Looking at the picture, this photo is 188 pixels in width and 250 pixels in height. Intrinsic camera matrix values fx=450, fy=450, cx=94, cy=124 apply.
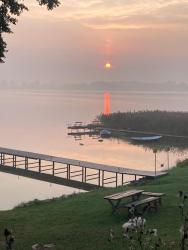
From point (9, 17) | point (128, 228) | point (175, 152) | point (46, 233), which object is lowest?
point (175, 152)

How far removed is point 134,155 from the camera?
2432 inches

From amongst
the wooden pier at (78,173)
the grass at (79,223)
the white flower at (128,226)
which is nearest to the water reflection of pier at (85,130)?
the wooden pier at (78,173)

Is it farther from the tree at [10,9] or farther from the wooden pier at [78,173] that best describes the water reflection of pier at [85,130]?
the tree at [10,9]

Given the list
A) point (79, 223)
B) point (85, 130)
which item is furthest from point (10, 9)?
point (85, 130)

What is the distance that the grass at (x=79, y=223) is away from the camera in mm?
12500

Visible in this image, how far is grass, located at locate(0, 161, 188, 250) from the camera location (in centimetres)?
1250

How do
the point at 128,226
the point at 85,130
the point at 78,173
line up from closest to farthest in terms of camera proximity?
the point at 128,226 → the point at 78,173 → the point at 85,130

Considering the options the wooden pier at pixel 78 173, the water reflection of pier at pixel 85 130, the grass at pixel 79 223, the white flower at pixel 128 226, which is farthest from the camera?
the water reflection of pier at pixel 85 130

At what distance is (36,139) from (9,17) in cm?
6913

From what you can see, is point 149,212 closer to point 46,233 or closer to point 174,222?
point 174,222

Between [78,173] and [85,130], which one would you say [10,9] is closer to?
[78,173]

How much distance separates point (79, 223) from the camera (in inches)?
595

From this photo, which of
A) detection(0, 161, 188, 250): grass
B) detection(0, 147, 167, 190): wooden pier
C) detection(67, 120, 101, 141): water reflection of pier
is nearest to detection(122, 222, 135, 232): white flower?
detection(0, 161, 188, 250): grass

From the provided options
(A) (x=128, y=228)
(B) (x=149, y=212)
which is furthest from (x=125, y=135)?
(A) (x=128, y=228)
